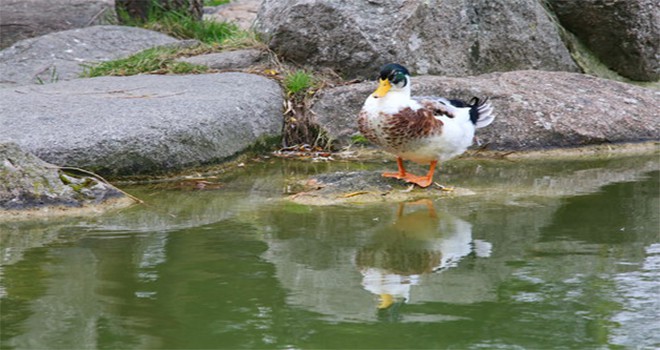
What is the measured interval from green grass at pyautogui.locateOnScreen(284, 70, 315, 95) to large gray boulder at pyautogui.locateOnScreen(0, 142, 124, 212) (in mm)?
2734

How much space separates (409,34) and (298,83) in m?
1.07

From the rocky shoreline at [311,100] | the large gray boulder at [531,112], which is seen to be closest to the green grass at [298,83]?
the rocky shoreline at [311,100]

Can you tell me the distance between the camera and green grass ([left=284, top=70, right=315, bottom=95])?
8.51m

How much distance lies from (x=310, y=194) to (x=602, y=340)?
2815 mm

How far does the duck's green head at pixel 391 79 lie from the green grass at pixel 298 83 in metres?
2.33

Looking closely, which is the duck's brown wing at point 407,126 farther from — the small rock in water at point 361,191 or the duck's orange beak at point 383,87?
the small rock in water at point 361,191

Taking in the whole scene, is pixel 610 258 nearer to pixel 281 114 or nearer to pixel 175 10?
pixel 281 114

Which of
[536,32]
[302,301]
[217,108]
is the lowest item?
[302,301]

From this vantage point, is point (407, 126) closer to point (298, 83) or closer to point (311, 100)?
point (311, 100)

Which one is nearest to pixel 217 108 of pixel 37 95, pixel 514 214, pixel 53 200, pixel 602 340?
pixel 37 95

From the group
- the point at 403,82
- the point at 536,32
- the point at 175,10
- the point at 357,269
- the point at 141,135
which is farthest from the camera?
the point at 175,10

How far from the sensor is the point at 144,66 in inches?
358

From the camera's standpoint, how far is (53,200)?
227 inches

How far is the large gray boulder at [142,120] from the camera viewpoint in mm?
6520
